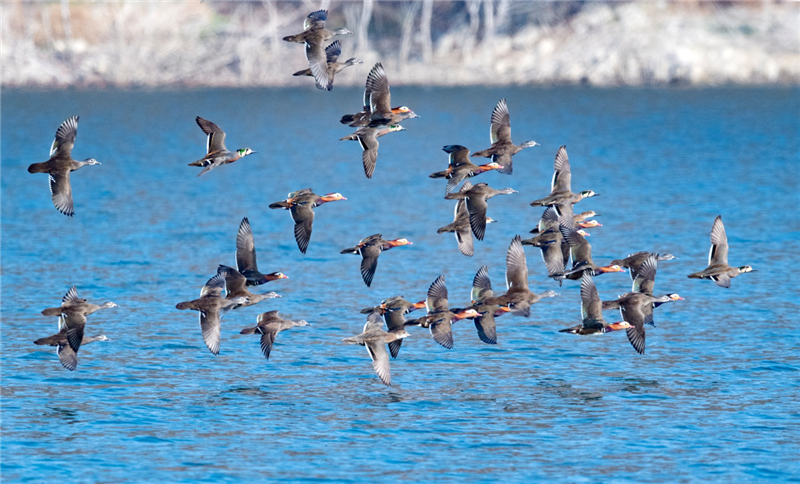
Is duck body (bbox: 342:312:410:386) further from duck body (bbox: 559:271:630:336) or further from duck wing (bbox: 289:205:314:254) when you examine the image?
duck body (bbox: 559:271:630:336)

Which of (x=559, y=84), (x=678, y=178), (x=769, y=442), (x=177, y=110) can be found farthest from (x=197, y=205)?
(x=559, y=84)

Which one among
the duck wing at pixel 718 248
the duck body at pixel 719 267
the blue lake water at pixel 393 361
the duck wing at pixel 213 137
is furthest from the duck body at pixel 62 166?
the duck wing at pixel 718 248

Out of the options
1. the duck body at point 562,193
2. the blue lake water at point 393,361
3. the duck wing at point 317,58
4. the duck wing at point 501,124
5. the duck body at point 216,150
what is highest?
the duck wing at point 317,58

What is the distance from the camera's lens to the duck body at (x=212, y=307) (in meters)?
27.0

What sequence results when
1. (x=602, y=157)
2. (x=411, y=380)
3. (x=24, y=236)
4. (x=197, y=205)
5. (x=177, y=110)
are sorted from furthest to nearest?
(x=177, y=110) < (x=602, y=157) < (x=197, y=205) < (x=24, y=236) < (x=411, y=380)

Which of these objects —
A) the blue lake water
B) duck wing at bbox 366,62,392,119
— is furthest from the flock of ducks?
the blue lake water

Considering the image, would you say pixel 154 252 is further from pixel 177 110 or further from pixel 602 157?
pixel 177 110

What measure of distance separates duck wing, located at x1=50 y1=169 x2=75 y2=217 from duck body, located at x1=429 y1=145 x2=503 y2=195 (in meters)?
8.02

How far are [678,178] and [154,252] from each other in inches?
1410

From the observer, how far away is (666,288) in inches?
1639

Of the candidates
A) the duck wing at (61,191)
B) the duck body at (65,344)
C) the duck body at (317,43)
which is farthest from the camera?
the duck body at (65,344)

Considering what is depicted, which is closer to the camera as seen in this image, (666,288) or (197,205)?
(666,288)

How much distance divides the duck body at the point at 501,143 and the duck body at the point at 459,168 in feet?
1.01

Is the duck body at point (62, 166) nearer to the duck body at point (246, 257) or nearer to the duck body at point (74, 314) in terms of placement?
the duck body at point (74, 314)
